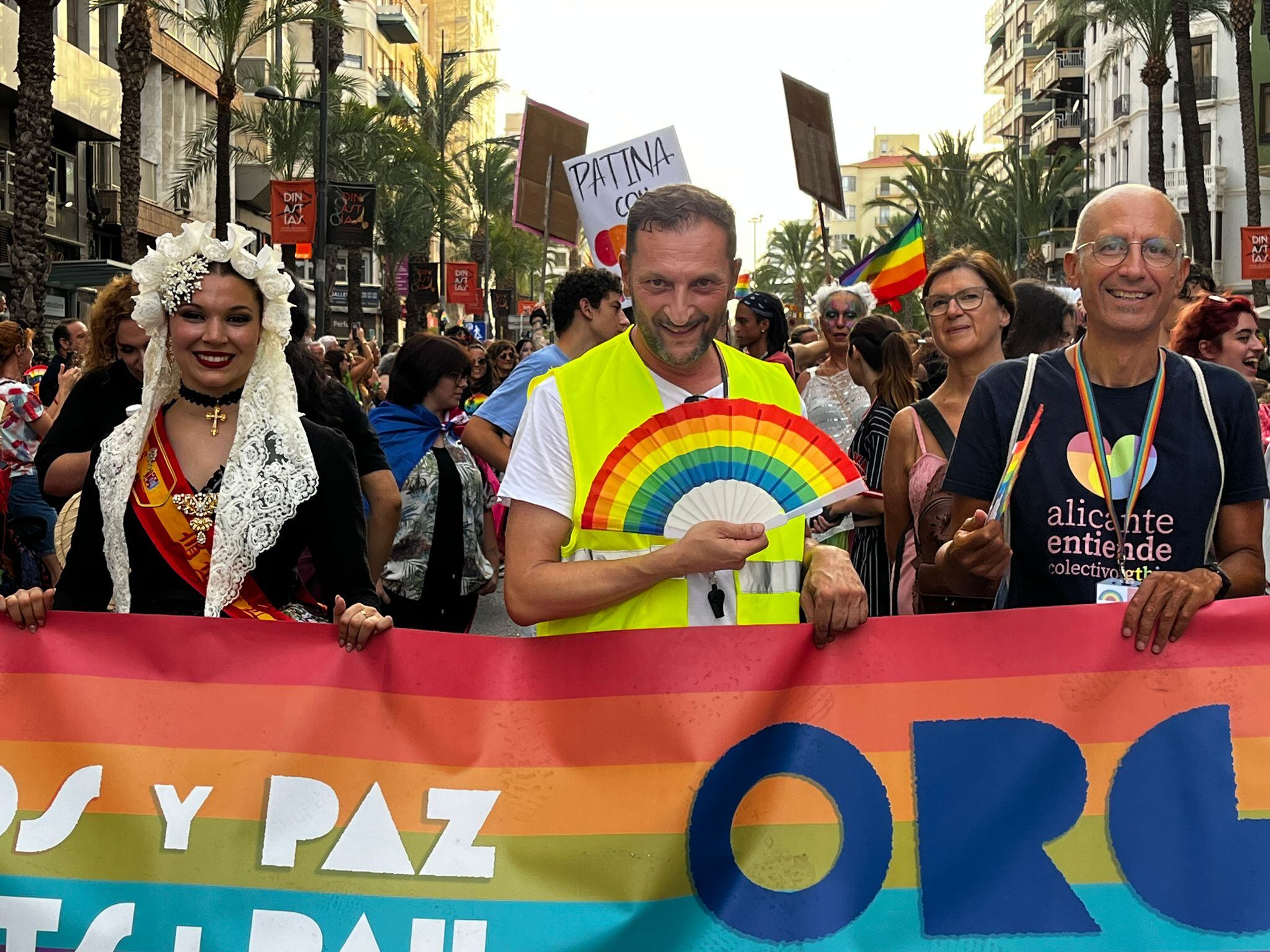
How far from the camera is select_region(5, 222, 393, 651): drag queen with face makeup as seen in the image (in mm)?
3656

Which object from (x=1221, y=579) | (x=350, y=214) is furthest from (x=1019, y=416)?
(x=350, y=214)

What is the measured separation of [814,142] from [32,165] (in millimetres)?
14027

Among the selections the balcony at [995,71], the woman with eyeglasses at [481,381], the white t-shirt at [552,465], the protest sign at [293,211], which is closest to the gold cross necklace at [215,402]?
the white t-shirt at [552,465]

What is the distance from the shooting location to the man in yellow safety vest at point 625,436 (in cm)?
308

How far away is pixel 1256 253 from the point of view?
3216 centimetres

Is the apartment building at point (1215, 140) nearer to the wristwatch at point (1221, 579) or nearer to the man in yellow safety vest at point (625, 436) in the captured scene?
the wristwatch at point (1221, 579)

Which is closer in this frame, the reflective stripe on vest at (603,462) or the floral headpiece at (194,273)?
the reflective stripe on vest at (603,462)

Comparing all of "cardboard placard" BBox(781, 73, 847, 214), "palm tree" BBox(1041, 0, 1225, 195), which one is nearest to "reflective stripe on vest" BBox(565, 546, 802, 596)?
"cardboard placard" BBox(781, 73, 847, 214)

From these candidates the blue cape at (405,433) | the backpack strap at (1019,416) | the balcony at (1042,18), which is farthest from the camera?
the balcony at (1042,18)

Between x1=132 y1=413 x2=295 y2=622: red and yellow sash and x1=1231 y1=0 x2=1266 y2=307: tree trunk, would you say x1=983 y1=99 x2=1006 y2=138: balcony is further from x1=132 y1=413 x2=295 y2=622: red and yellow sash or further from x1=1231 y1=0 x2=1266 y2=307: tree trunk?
x1=132 y1=413 x2=295 y2=622: red and yellow sash

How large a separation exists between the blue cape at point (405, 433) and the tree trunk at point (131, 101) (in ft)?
74.4

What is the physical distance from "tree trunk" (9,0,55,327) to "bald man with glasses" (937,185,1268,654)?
65.8ft

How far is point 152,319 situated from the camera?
3.79 metres

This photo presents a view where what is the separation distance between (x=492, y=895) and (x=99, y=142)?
39.4 meters
